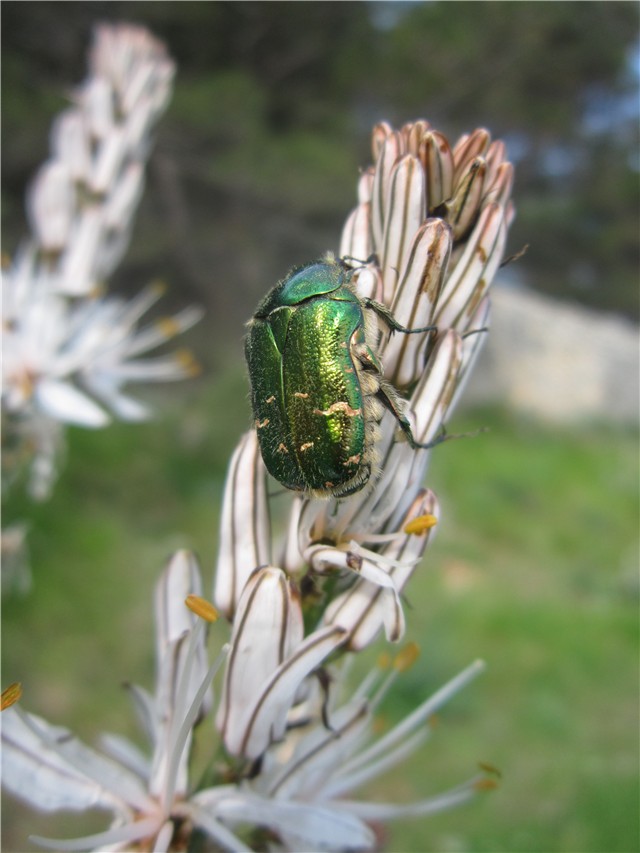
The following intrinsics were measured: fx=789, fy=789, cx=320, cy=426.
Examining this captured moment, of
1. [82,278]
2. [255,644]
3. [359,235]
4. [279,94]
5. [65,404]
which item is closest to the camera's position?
[255,644]

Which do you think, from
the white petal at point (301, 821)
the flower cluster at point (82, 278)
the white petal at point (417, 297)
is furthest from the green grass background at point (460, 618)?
the white petal at point (417, 297)

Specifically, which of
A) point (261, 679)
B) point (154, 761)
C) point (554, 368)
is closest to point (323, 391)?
point (261, 679)

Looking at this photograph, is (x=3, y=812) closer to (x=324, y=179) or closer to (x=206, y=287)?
(x=324, y=179)

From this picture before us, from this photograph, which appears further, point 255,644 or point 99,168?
point 99,168

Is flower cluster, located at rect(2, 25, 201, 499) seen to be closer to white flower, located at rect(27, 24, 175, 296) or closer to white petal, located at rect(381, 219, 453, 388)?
white flower, located at rect(27, 24, 175, 296)

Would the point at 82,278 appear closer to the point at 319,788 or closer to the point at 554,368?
the point at 319,788

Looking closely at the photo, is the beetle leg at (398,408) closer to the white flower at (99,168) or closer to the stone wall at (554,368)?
the white flower at (99,168)

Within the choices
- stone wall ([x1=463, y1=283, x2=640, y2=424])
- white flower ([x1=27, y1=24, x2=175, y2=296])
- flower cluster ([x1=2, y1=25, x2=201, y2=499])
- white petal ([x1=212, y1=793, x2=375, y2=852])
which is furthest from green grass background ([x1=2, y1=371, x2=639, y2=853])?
stone wall ([x1=463, y1=283, x2=640, y2=424])
